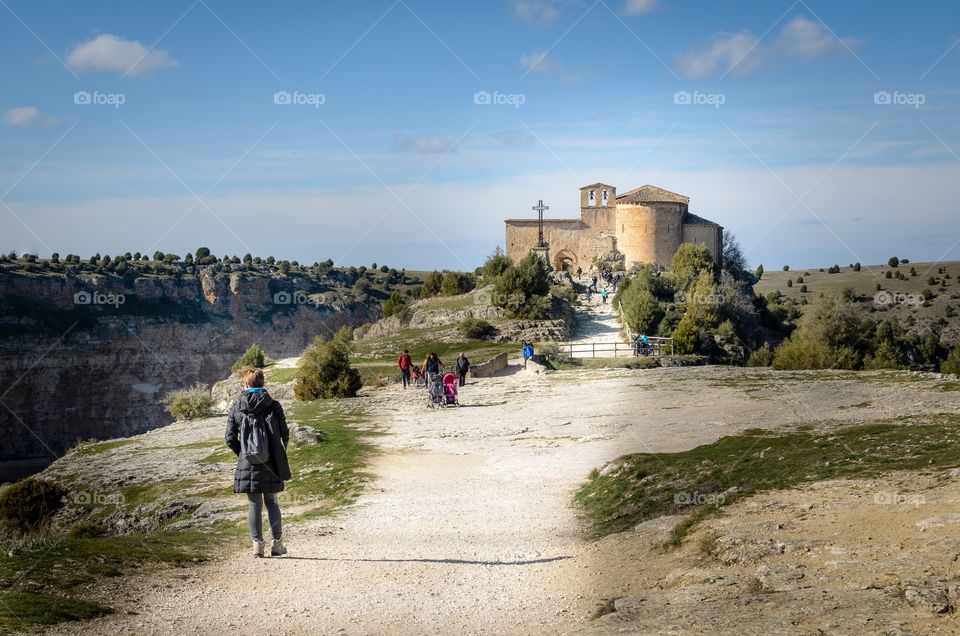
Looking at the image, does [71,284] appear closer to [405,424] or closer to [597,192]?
[597,192]

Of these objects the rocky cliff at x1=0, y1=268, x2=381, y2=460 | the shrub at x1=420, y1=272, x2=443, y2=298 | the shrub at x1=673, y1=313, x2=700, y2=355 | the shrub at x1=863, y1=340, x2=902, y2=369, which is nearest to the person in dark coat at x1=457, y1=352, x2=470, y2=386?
the shrub at x1=673, y1=313, x2=700, y2=355

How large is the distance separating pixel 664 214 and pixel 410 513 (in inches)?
1992

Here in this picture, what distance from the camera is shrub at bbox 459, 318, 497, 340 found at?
Answer: 4038 centimetres

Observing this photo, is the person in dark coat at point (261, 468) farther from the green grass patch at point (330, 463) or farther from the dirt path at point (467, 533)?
the green grass patch at point (330, 463)

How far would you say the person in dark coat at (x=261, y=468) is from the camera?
9852mm

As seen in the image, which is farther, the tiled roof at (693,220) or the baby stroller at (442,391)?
the tiled roof at (693,220)

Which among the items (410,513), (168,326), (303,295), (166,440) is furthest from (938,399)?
(303,295)

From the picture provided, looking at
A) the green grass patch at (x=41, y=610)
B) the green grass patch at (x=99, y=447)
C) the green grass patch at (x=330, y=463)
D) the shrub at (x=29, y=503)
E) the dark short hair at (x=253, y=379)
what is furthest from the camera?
the green grass patch at (x=99, y=447)

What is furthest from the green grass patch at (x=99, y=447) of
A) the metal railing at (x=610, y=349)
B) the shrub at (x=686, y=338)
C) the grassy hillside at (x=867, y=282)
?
the grassy hillside at (x=867, y=282)

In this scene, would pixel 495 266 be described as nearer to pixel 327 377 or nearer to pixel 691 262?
pixel 691 262

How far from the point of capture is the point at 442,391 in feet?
82.2

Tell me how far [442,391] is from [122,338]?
6818 centimetres

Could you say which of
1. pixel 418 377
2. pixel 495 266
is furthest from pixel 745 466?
pixel 495 266

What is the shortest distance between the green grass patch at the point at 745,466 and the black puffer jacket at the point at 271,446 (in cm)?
368
